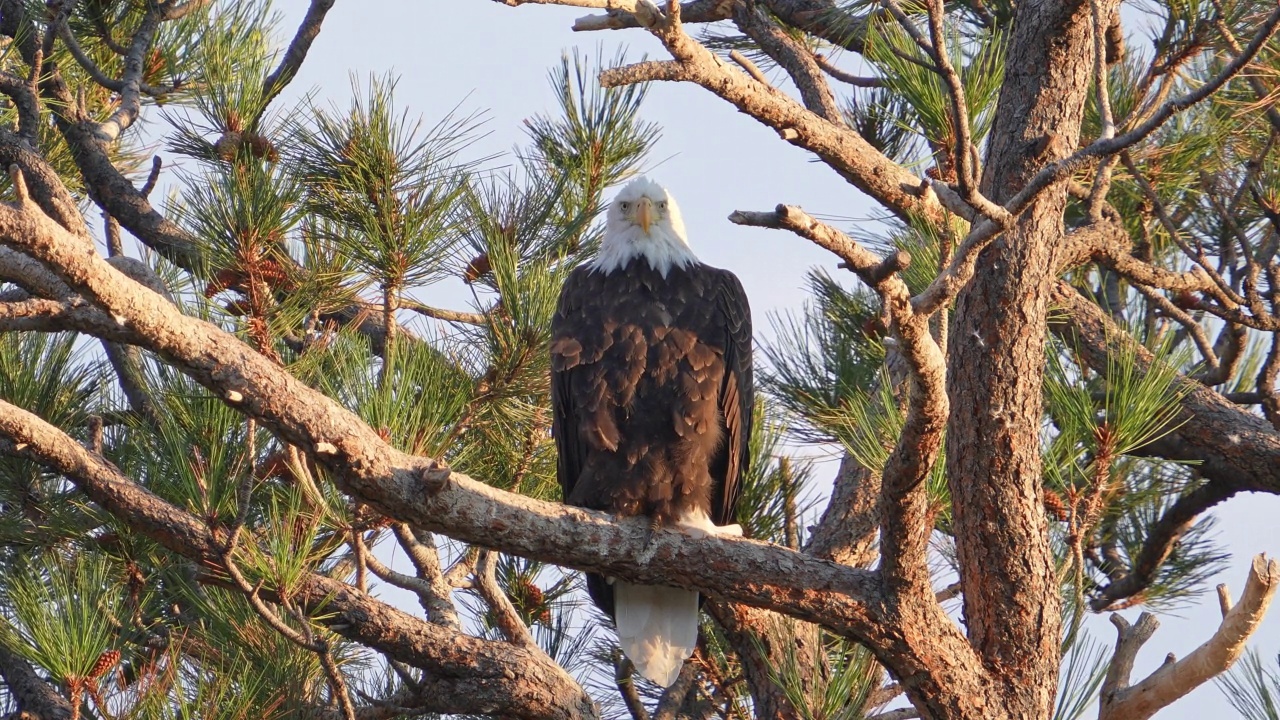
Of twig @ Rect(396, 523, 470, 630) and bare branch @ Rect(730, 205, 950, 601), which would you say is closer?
bare branch @ Rect(730, 205, 950, 601)

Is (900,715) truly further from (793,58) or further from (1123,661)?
(793,58)

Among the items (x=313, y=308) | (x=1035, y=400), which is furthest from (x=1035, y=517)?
(x=313, y=308)

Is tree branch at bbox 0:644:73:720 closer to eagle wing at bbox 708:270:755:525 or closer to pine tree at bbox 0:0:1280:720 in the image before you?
pine tree at bbox 0:0:1280:720

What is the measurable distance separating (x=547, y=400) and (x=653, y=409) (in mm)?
296

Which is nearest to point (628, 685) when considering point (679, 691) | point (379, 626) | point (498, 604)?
point (679, 691)

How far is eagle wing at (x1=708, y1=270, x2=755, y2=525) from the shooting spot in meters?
3.28

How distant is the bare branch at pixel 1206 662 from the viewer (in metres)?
2.24

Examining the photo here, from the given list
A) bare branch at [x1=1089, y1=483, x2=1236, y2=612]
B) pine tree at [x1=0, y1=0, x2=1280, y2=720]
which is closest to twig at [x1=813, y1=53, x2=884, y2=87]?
pine tree at [x1=0, y1=0, x2=1280, y2=720]

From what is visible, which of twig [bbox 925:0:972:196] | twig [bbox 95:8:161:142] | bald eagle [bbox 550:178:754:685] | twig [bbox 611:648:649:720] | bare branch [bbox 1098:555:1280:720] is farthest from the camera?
twig [bbox 95:8:161:142]

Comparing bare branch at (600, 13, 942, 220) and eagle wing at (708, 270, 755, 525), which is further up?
bare branch at (600, 13, 942, 220)

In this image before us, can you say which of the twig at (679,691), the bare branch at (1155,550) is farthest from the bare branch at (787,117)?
the bare branch at (1155,550)

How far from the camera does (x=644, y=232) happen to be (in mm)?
3582

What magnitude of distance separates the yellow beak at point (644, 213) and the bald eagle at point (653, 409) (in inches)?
5.3

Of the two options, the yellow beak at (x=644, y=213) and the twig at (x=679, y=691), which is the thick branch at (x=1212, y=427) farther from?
the twig at (x=679, y=691)
